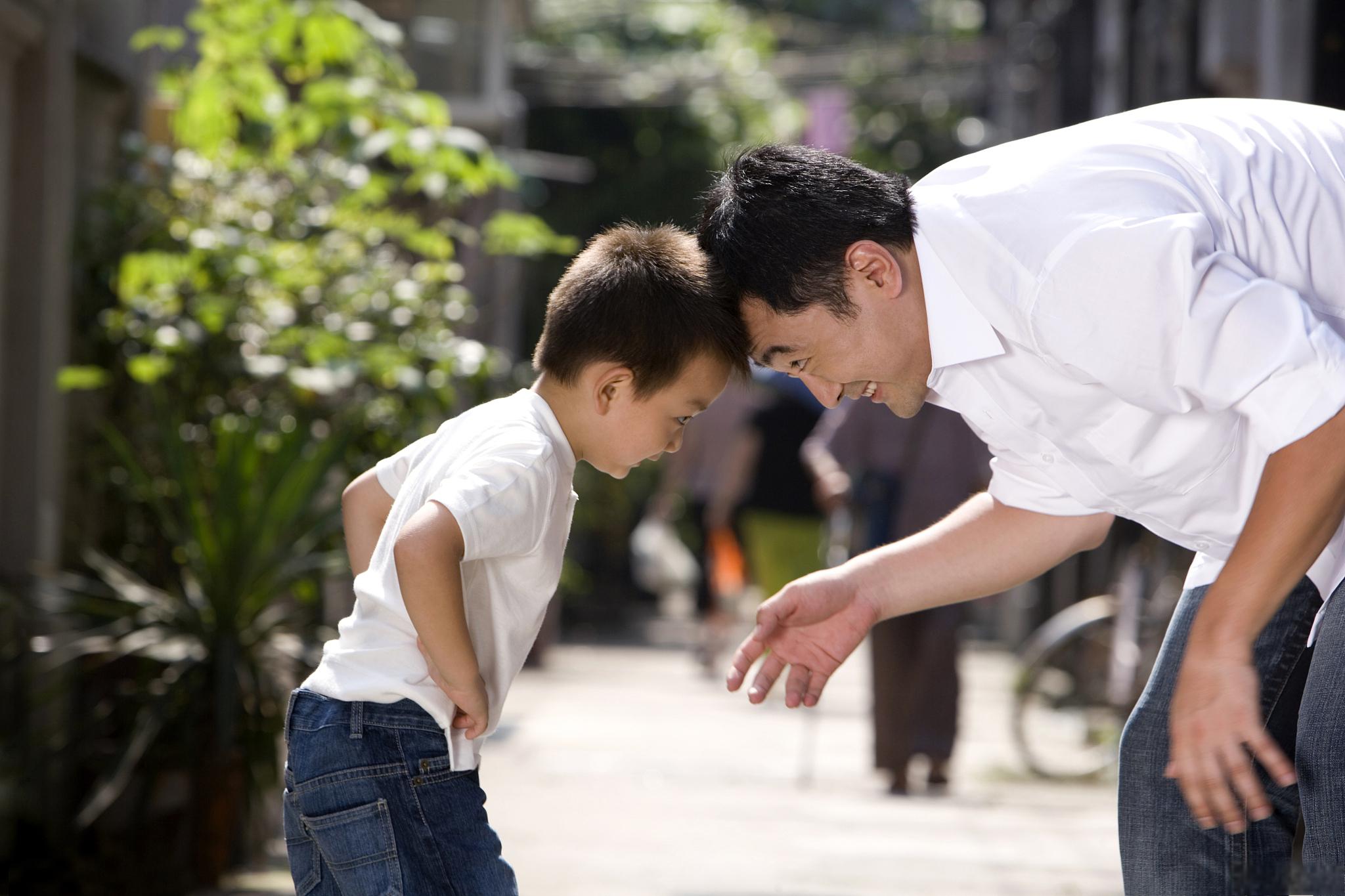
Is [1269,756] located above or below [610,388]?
below

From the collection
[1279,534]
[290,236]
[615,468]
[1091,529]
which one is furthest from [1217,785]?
[290,236]

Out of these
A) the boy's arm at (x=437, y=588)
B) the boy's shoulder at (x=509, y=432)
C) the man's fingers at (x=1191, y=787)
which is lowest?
the man's fingers at (x=1191, y=787)

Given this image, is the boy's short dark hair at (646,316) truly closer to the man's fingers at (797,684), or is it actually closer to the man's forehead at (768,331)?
the man's forehead at (768,331)

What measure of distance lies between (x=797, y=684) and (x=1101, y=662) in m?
4.67

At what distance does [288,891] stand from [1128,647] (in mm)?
3681

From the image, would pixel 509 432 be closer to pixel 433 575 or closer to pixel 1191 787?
pixel 433 575

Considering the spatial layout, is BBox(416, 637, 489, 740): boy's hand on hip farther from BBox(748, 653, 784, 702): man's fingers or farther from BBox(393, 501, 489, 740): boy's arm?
BBox(748, 653, 784, 702): man's fingers

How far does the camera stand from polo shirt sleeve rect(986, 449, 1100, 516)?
246 cm

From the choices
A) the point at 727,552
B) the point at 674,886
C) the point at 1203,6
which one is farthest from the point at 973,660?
the point at 674,886

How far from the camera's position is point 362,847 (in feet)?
7.13

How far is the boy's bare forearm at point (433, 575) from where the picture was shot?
6.70ft

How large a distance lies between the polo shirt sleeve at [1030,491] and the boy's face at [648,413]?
0.47 m

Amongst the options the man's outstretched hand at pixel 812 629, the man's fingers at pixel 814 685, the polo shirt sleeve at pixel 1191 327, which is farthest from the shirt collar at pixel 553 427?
the polo shirt sleeve at pixel 1191 327

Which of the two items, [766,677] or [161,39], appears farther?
[161,39]
